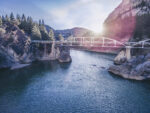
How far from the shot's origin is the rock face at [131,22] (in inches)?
1902

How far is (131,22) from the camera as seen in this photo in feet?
198

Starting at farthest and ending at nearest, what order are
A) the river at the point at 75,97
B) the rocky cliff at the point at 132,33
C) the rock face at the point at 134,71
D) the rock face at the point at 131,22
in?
the rock face at the point at 131,22, the rocky cliff at the point at 132,33, the rock face at the point at 134,71, the river at the point at 75,97

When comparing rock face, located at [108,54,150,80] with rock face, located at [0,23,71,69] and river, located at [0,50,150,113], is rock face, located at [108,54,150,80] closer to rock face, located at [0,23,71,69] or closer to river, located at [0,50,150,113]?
river, located at [0,50,150,113]

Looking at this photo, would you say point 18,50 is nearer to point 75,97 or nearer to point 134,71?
point 75,97

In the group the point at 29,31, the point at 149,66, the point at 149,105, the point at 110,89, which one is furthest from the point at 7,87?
the point at 29,31

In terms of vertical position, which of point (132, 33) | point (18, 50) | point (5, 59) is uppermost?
point (132, 33)

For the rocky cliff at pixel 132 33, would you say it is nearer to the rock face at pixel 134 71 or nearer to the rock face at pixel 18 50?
the rock face at pixel 134 71

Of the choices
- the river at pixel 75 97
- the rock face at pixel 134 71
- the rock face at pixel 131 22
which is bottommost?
the river at pixel 75 97

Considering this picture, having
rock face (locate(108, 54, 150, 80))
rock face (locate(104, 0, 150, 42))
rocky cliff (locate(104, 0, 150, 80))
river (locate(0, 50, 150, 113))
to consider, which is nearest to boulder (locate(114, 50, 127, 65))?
rocky cliff (locate(104, 0, 150, 80))

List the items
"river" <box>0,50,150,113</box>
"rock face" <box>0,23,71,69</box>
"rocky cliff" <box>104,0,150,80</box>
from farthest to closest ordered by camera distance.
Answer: "rock face" <box>0,23,71,69</box> < "rocky cliff" <box>104,0,150,80</box> < "river" <box>0,50,150,113</box>

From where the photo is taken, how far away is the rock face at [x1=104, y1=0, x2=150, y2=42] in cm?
4830

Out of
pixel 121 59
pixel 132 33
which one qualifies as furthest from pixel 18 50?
pixel 132 33

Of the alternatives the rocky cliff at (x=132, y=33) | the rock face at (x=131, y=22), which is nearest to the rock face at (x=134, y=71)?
the rocky cliff at (x=132, y=33)

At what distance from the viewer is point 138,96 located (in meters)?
16.0
